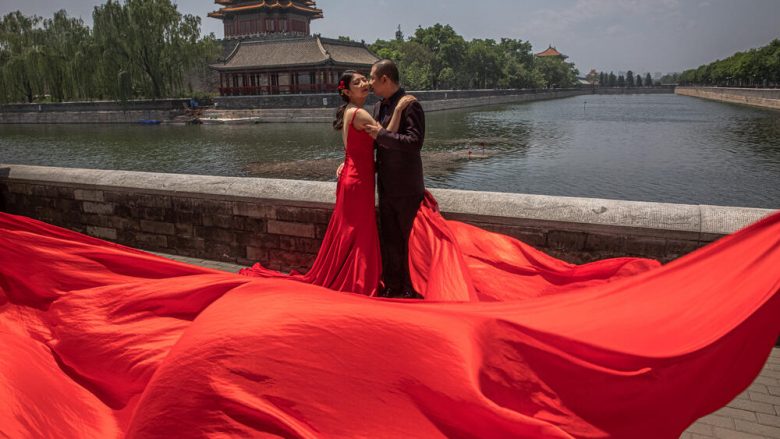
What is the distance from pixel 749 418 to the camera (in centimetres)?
258

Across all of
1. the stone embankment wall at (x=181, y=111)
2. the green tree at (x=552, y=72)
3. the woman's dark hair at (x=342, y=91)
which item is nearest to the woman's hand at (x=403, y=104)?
the woman's dark hair at (x=342, y=91)

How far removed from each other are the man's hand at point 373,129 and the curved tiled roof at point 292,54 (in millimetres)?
43171

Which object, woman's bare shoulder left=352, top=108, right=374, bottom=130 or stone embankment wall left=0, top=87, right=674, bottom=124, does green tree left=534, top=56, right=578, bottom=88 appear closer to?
stone embankment wall left=0, top=87, right=674, bottom=124

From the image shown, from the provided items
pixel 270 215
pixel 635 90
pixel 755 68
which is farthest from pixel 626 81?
pixel 270 215

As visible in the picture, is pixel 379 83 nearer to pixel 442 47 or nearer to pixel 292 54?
pixel 292 54

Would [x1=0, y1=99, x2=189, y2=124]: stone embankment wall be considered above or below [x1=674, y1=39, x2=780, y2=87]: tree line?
below

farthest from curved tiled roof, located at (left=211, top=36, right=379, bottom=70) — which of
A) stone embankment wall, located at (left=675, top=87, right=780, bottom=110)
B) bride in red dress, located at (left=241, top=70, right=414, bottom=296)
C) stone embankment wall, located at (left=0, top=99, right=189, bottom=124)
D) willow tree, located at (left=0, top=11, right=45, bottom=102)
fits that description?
bride in red dress, located at (left=241, top=70, right=414, bottom=296)

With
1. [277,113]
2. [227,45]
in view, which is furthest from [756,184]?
[227,45]

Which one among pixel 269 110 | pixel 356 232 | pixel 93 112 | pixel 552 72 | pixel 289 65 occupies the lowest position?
pixel 356 232

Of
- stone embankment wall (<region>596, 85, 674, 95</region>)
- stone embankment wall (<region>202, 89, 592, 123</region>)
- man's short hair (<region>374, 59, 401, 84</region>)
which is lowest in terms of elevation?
man's short hair (<region>374, 59, 401, 84</region>)

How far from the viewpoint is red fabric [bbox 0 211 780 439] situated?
6.07 ft

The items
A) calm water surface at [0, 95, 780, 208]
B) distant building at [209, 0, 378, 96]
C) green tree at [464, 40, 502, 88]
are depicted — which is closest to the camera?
calm water surface at [0, 95, 780, 208]

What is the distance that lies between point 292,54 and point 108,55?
1424cm

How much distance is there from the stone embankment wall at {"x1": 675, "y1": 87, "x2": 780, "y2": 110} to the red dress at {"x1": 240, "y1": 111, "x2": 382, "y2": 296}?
5585 cm
